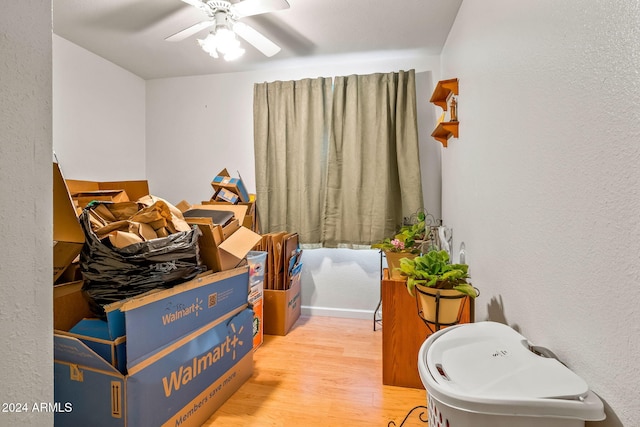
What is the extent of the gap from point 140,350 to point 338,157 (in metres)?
2.12

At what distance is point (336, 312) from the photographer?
122 inches

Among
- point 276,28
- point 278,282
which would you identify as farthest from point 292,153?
point 278,282

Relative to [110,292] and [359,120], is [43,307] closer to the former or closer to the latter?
[110,292]

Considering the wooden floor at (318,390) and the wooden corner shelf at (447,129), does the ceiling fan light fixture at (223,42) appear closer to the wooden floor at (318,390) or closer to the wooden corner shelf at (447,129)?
the wooden corner shelf at (447,129)

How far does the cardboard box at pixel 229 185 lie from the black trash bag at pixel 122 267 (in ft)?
4.83

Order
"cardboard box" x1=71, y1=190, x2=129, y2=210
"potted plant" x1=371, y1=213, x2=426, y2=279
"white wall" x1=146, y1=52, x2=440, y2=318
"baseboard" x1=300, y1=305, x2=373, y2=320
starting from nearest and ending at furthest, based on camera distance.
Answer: "cardboard box" x1=71, y1=190, x2=129, y2=210, "potted plant" x1=371, y1=213, x2=426, y2=279, "white wall" x1=146, y1=52, x2=440, y2=318, "baseboard" x1=300, y1=305, x2=373, y2=320

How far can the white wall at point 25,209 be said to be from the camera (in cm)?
64

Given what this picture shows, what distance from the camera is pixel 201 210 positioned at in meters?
2.15

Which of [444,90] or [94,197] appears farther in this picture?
[444,90]

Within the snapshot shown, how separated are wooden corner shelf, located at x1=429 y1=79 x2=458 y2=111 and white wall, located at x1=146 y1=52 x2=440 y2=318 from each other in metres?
0.60

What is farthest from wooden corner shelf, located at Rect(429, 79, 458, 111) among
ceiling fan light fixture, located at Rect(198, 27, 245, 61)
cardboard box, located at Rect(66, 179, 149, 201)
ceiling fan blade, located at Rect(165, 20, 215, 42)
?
cardboard box, located at Rect(66, 179, 149, 201)

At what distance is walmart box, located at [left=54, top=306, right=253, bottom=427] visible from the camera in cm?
124

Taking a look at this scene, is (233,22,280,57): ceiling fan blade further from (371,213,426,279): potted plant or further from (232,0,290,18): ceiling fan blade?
(371,213,426,279): potted plant

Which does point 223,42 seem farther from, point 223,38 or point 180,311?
point 180,311
